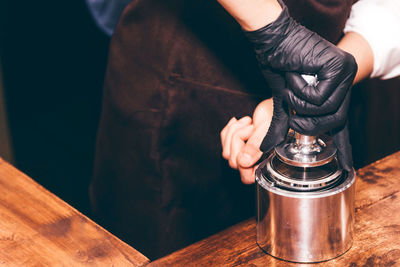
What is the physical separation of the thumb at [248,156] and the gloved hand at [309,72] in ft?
0.56

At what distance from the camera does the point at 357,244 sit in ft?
2.89

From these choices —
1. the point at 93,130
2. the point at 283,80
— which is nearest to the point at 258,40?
the point at 283,80

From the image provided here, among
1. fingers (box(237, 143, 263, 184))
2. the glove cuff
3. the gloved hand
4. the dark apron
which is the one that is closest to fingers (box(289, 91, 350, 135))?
the gloved hand

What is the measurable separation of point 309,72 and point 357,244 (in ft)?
0.95

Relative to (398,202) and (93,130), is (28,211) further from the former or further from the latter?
(93,130)

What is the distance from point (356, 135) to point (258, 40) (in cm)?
97

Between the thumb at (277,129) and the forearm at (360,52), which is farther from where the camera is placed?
the forearm at (360,52)

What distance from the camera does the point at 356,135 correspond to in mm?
1788

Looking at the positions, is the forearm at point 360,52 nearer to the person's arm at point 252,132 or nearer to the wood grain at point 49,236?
the person's arm at point 252,132

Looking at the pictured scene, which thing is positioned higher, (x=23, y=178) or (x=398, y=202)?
(x=398, y=202)

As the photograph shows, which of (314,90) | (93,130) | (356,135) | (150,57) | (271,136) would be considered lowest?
(93,130)

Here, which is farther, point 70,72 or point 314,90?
point 70,72

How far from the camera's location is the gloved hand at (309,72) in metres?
0.84

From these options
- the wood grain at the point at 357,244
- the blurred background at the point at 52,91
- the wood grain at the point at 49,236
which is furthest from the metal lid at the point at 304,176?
the blurred background at the point at 52,91
